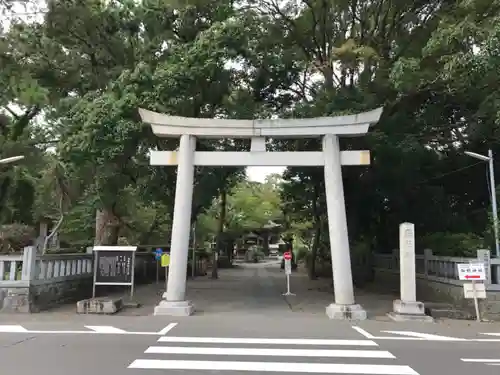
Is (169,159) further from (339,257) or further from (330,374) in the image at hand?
(330,374)

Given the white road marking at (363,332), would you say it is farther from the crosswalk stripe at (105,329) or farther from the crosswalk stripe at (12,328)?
the crosswalk stripe at (12,328)

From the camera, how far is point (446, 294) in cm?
1598

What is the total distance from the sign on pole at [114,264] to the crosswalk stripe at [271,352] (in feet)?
22.1

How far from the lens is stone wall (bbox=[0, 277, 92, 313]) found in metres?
13.2

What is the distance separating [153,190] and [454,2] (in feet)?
43.3

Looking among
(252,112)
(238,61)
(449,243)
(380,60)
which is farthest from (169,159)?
(449,243)

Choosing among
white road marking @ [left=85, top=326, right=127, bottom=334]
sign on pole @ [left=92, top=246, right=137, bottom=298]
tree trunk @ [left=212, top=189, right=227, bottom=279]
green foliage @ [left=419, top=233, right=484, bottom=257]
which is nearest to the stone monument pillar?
green foliage @ [left=419, top=233, right=484, bottom=257]

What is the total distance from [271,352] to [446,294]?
9647 mm

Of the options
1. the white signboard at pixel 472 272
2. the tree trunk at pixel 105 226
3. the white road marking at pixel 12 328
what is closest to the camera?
the white road marking at pixel 12 328

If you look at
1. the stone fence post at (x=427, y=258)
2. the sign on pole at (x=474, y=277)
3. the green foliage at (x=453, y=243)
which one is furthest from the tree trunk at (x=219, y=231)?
the sign on pole at (x=474, y=277)

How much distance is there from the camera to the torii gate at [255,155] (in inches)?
542

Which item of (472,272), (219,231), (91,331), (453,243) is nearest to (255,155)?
(91,331)

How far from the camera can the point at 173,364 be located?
7.41 meters

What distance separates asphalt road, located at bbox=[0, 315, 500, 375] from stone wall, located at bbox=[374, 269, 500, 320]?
1.32 m
